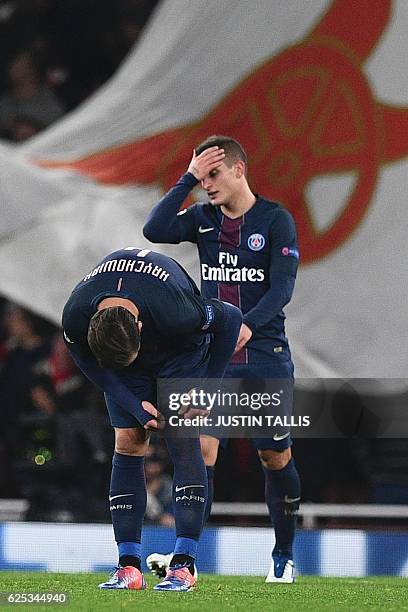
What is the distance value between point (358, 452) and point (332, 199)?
168 centimetres

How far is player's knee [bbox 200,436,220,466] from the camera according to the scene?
6871mm

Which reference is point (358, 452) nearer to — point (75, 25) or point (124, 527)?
point (75, 25)

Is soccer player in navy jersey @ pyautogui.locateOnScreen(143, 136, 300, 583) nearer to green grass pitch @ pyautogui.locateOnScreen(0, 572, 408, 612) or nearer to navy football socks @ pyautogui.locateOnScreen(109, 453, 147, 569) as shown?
green grass pitch @ pyautogui.locateOnScreen(0, 572, 408, 612)

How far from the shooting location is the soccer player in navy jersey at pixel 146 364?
18.4 feet

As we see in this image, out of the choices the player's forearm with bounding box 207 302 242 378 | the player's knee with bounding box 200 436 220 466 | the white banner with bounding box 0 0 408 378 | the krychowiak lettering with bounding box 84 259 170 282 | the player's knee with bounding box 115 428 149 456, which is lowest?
the player's knee with bounding box 115 428 149 456

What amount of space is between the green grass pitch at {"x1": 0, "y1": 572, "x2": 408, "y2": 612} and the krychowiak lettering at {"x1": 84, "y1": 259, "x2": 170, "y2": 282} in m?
1.19

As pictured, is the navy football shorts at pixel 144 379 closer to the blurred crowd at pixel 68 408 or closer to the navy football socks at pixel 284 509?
the navy football socks at pixel 284 509

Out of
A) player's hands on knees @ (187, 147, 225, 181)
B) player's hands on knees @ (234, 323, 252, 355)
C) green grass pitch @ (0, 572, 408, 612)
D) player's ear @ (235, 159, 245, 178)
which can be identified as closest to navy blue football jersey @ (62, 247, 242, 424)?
player's hands on knees @ (234, 323, 252, 355)

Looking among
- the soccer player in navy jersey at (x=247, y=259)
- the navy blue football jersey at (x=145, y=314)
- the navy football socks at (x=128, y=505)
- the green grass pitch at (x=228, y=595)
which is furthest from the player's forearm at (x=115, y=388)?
the soccer player in navy jersey at (x=247, y=259)

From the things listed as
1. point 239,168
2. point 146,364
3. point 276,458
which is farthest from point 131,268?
point 276,458

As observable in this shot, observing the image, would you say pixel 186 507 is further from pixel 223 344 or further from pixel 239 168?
pixel 239 168

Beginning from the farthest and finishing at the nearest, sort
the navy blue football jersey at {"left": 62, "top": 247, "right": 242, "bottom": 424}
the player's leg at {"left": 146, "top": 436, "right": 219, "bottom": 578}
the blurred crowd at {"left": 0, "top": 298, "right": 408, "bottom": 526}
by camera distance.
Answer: the blurred crowd at {"left": 0, "top": 298, "right": 408, "bottom": 526} → the player's leg at {"left": 146, "top": 436, "right": 219, "bottom": 578} → the navy blue football jersey at {"left": 62, "top": 247, "right": 242, "bottom": 424}

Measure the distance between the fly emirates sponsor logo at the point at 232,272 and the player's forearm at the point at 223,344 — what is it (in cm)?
100

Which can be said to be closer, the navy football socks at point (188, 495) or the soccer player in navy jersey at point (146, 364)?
the soccer player in navy jersey at point (146, 364)
